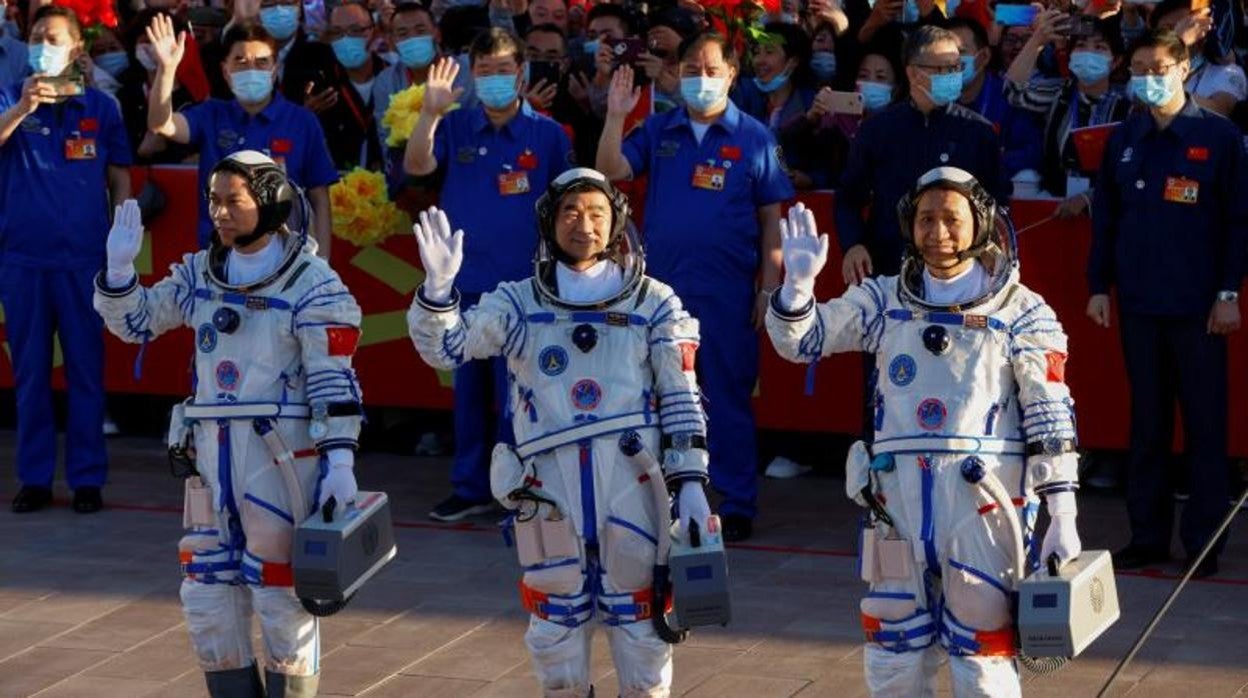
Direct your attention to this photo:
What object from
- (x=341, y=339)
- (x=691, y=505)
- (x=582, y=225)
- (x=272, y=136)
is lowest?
(x=691, y=505)

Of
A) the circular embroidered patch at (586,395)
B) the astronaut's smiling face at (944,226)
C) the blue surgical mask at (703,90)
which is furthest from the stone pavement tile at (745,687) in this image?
the blue surgical mask at (703,90)

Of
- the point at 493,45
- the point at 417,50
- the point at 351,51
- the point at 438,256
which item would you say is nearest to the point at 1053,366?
the point at 438,256

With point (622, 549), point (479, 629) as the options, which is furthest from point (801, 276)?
point (479, 629)

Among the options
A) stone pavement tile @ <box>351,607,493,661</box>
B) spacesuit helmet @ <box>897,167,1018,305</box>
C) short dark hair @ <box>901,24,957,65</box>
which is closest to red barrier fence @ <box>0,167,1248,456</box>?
short dark hair @ <box>901,24,957,65</box>

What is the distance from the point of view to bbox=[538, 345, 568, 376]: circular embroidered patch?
24.8 ft

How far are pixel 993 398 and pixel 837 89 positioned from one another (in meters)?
5.66

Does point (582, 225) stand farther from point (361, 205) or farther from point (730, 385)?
point (361, 205)

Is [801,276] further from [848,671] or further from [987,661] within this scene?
[848,671]

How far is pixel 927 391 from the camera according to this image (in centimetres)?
724

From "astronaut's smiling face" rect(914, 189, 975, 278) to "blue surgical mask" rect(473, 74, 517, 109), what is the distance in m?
4.17

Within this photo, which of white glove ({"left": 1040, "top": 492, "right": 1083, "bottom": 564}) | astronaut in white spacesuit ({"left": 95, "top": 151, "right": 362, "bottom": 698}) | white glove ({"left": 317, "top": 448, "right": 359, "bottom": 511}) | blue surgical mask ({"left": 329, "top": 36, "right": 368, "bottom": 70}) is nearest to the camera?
white glove ({"left": 1040, "top": 492, "right": 1083, "bottom": 564})

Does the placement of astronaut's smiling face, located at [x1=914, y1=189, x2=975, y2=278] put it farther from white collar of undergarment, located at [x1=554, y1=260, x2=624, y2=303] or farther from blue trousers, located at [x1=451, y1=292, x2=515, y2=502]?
blue trousers, located at [x1=451, y1=292, x2=515, y2=502]

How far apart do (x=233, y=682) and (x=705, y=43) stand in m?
4.07

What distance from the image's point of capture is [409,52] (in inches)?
495
